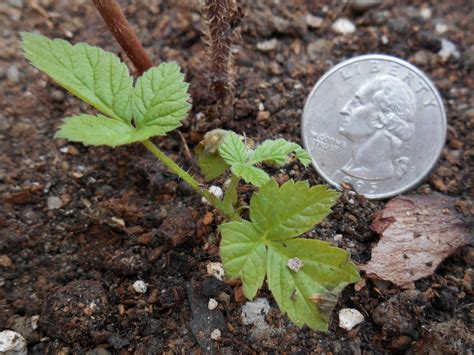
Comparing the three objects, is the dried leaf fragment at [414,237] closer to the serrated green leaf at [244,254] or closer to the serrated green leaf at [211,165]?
the serrated green leaf at [244,254]

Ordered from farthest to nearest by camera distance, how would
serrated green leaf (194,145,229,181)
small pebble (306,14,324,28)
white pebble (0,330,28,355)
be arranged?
1. small pebble (306,14,324,28)
2. serrated green leaf (194,145,229,181)
3. white pebble (0,330,28,355)

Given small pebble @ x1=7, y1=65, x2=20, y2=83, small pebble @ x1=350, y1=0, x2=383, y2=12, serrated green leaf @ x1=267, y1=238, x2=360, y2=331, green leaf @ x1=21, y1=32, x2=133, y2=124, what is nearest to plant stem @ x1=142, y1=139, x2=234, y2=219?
green leaf @ x1=21, y1=32, x2=133, y2=124

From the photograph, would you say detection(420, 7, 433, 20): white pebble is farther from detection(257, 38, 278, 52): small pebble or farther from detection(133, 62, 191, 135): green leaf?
detection(133, 62, 191, 135): green leaf

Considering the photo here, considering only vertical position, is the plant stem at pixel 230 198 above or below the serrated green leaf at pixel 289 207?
below

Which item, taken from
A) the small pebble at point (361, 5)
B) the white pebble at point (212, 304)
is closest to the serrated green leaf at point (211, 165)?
the white pebble at point (212, 304)

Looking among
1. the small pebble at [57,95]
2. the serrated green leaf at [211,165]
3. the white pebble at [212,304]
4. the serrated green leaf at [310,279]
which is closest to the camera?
the serrated green leaf at [310,279]

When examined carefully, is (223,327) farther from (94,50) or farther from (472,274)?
(94,50)
